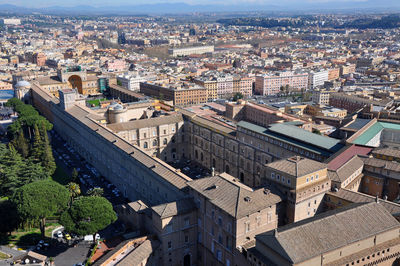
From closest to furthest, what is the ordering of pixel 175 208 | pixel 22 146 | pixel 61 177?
pixel 175 208 → pixel 61 177 → pixel 22 146

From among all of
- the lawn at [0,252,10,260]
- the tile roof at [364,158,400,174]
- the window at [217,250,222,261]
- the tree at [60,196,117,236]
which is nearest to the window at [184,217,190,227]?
the window at [217,250,222,261]

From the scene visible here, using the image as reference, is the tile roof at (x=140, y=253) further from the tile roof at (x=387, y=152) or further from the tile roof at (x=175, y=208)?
the tile roof at (x=387, y=152)

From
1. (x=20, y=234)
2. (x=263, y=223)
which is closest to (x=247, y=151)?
(x=263, y=223)

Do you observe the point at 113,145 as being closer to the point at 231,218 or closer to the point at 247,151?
the point at 247,151

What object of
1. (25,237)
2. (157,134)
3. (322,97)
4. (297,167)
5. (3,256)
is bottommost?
(25,237)

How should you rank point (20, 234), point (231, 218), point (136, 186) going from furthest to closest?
1. point (136, 186)
2. point (20, 234)
3. point (231, 218)

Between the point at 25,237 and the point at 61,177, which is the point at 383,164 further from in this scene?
the point at 61,177

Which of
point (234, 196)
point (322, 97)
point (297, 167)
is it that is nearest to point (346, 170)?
point (297, 167)

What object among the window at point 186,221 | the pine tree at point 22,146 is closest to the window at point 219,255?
the window at point 186,221
